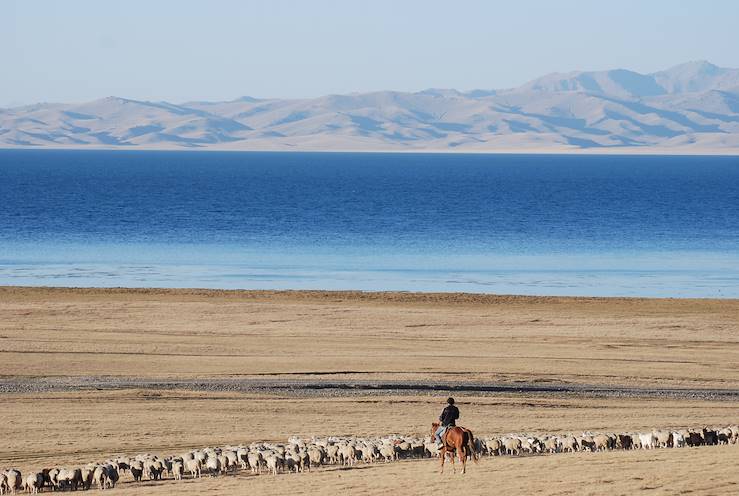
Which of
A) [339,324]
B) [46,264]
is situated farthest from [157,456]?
[46,264]

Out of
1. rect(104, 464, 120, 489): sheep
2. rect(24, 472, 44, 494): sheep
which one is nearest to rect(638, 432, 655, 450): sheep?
rect(104, 464, 120, 489): sheep

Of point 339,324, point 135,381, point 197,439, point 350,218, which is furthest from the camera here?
point 350,218

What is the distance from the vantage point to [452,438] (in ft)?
63.8

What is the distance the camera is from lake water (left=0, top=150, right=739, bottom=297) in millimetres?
56906

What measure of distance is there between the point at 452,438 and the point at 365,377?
12.5 metres

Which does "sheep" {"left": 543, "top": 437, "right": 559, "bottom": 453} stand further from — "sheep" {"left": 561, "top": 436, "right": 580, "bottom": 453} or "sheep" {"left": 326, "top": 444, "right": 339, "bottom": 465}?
"sheep" {"left": 326, "top": 444, "right": 339, "bottom": 465}

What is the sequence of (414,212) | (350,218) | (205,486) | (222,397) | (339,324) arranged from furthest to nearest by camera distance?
1. (414,212)
2. (350,218)
3. (339,324)
4. (222,397)
5. (205,486)

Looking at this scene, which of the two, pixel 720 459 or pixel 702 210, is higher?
pixel 702 210

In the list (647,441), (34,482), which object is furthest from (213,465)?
(647,441)

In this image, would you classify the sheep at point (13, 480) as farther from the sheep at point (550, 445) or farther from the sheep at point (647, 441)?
the sheep at point (647, 441)

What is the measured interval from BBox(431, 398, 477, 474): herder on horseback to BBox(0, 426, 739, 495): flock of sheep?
1767 mm

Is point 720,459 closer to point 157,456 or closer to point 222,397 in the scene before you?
point 157,456

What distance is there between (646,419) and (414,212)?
261 ft

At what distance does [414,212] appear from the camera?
10581 centimetres
